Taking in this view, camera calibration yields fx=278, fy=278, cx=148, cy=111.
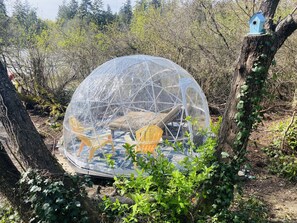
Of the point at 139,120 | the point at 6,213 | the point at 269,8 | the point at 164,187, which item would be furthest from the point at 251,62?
the point at 6,213

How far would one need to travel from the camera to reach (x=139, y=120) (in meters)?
6.32

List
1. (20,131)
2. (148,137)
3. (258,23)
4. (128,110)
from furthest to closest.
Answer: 1. (128,110)
2. (148,137)
3. (20,131)
4. (258,23)

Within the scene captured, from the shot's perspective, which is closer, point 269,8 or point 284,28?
point 284,28

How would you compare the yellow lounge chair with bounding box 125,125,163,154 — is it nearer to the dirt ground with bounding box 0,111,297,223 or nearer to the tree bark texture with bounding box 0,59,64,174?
the dirt ground with bounding box 0,111,297,223

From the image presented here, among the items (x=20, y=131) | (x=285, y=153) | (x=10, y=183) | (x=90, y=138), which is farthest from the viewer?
(x=285, y=153)

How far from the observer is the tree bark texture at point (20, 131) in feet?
9.99

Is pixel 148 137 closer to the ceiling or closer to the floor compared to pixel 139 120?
closer to the floor

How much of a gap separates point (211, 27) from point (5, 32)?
26.9 feet

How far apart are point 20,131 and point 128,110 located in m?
3.56

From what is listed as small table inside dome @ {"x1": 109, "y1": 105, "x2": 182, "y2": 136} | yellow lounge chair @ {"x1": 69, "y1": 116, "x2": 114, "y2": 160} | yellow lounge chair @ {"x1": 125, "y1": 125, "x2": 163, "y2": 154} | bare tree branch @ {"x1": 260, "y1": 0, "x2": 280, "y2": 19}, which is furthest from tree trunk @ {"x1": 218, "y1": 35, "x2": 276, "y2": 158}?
yellow lounge chair @ {"x1": 69, "y1": 116, "x2": 114, "y2": 160}

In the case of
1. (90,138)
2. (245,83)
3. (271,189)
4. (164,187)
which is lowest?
(271,189)

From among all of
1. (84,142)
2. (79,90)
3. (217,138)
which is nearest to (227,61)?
(79,90)

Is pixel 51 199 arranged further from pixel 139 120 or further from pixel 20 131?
pixel 139 120

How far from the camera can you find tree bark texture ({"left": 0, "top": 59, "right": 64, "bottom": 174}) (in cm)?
304
